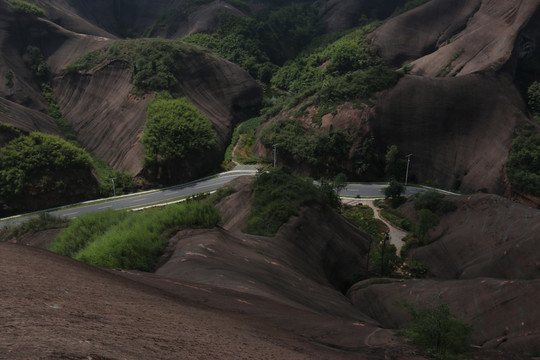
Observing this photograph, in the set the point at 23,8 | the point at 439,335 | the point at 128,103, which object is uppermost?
the point at 23,8

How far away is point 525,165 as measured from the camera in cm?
4031

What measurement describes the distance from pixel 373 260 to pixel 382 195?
55.1ft

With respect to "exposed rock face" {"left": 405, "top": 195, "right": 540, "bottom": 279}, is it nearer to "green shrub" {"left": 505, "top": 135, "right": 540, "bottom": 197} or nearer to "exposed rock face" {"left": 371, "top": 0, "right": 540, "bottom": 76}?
"green shrub" {"left": 505, "top": 135, "right": 540, "bottom": 197}

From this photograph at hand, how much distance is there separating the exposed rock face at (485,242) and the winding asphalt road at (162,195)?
13184 mm

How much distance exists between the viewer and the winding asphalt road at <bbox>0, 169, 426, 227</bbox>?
125 ft

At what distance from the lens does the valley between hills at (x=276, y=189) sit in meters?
7.91

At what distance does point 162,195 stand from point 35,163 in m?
14.5

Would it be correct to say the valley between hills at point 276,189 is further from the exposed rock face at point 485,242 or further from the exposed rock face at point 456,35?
the exposed rock face at point 456,35

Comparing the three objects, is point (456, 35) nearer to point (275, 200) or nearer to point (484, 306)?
point (275, 200)

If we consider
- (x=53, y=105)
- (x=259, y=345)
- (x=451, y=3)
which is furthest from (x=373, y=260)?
(x=451, y=3)

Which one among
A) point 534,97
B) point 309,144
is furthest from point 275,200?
point 534,97

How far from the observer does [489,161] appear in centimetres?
4475

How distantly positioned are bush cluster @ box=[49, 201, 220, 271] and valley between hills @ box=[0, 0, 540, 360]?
0.14m

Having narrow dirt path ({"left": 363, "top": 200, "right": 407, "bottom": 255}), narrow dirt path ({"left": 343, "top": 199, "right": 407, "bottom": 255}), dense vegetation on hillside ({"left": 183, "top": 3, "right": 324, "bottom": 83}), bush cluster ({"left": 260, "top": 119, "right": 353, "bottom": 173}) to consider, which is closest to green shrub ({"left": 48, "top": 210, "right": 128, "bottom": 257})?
narrow dirt path ({"left": 363, "top": 200, "right": 407, "bottom": 255})
